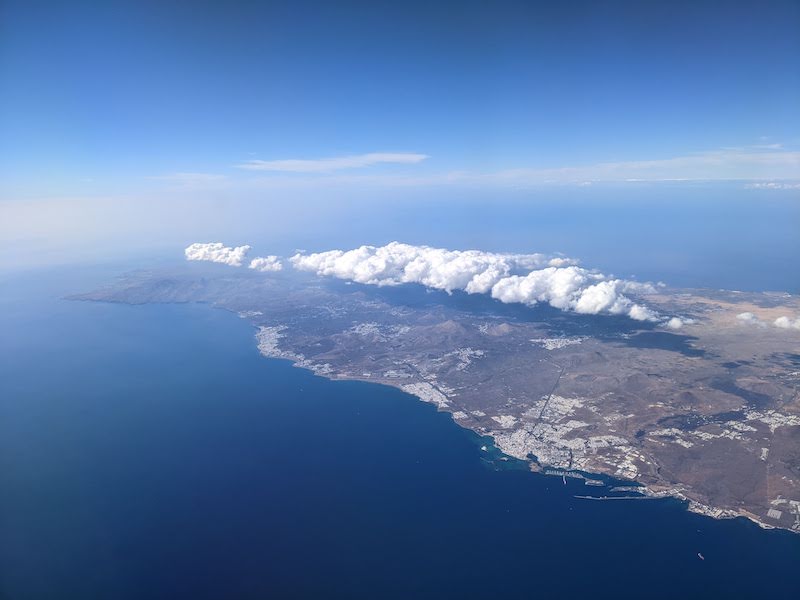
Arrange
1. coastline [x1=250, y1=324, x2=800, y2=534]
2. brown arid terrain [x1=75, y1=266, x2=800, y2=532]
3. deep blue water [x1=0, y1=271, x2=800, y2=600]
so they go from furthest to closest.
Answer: brown arid terrain [x1=75, y1=266, x2=800, y2=532]
coastline [x1=250, y1=324, x2=800, y2=534]
deep blue water [x1=0, y1=271, x2=800, y2=600]

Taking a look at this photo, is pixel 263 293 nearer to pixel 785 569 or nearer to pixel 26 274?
pixel 26 274

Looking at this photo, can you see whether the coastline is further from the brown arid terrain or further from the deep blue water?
the deep blue water

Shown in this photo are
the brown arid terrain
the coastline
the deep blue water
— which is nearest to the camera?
the deep blue water

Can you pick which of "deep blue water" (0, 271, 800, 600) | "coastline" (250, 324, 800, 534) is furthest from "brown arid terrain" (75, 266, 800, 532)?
"deep blue water" (0, 271, 800, 600)

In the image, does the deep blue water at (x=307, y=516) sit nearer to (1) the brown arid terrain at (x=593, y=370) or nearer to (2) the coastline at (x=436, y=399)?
(2) the coastline at (x=436, y=399)

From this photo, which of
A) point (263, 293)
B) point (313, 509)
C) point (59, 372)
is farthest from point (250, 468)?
point (263, 293)

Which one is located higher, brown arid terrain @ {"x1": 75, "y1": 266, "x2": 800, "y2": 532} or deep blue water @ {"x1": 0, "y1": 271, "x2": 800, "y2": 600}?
deep blue water @ {"x1": 0, "y1": 271, "x2": 800, "y2": 600}

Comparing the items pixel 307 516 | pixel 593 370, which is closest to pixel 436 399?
pixel 593 370

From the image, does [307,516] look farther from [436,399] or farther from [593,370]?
[593,370]
